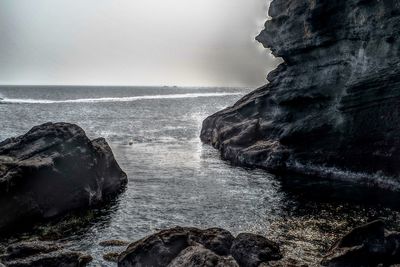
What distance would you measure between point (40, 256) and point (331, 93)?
43.8m

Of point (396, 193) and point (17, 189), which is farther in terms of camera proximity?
point (396, 193)

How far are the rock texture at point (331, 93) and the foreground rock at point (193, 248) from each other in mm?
27870

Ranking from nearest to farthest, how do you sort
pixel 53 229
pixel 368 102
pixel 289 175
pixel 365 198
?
1. pixel 53 229
2. pixel 365 198
3. pixel 368 102
4. pixel 289 175

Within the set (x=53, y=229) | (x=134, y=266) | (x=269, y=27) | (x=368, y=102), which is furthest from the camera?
(x=269, y=27)

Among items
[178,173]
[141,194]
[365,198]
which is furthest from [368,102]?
[141,194]

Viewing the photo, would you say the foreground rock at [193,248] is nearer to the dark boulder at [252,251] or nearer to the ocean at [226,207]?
the dark boulder at [252,251]

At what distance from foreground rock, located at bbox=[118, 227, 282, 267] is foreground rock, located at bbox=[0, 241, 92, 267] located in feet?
9.82

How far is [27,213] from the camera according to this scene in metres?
36.8

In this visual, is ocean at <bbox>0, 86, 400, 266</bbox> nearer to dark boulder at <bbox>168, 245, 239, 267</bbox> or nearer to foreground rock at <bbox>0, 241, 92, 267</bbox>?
foreground rock at <bbox>0, 241, 92, 267</bbox>

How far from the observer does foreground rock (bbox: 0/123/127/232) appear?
121 feet

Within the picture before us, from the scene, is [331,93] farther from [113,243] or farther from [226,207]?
[113,243]

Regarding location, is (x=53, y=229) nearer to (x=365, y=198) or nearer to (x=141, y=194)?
(x=141, y=194)

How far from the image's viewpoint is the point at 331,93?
59.0 metres

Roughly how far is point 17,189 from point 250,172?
3214 cm
